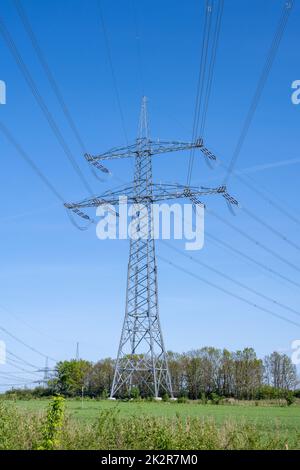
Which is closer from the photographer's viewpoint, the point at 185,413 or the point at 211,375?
the point at 185,413

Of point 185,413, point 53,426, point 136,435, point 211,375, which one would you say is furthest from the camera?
point 211,375

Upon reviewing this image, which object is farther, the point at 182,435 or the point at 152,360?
the point at 152,360

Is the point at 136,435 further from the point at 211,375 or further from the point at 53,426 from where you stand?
the point at 211,375

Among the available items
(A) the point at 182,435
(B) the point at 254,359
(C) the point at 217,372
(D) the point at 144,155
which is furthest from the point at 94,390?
(A) the point at 182,435

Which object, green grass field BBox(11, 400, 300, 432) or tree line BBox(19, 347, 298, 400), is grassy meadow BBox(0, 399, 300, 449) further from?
tree line BBox(19, 347, 298, 400)

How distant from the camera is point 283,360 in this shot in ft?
398

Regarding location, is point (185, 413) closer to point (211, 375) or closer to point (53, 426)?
point (53, 426)

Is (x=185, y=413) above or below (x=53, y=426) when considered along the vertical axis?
below

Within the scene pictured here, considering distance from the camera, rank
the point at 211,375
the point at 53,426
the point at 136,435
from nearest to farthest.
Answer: the point at 53,426
the point at 136,435
the point at 211,375

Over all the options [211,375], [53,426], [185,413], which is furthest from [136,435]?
[211,375]
